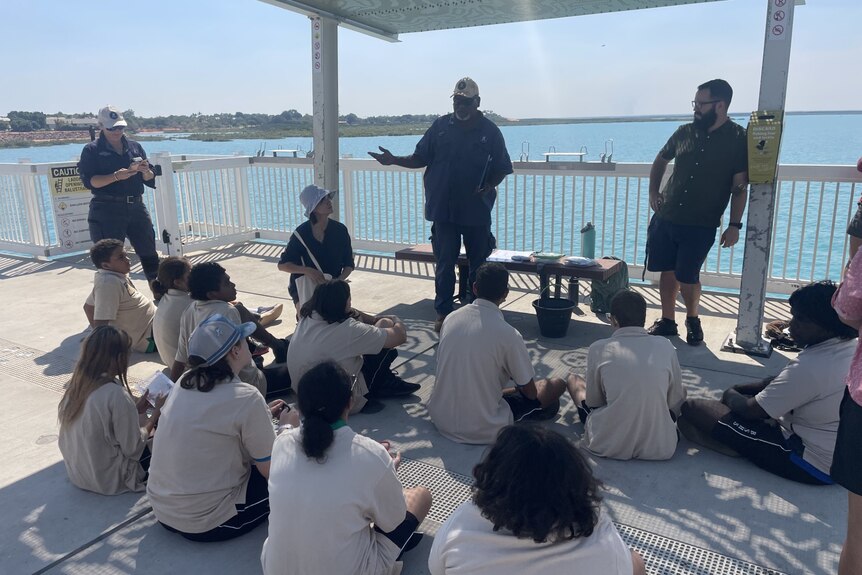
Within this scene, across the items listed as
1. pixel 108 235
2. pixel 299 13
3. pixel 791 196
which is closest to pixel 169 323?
pixel 108 235

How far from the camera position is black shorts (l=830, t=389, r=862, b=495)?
197 centimetres

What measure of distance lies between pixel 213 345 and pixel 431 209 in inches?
137

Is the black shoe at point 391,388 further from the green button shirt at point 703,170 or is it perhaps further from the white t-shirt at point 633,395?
the green button shirt at point 703,170

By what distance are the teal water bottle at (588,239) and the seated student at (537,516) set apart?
547 centimetres

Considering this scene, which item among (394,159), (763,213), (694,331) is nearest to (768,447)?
(694,331)

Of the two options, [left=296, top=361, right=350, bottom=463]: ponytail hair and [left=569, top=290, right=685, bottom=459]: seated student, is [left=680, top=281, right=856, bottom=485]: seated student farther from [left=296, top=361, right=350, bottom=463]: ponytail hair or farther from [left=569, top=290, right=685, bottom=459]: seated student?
[left=296, top=361, right=350, bottom=463]: ponytail hair

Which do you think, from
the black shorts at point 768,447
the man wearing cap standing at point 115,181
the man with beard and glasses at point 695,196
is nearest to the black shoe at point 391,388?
the black shorts at point 768,447

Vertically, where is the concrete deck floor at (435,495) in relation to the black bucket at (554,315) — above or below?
below

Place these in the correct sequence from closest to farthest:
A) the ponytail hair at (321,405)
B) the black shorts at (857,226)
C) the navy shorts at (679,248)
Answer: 1. the ponytail hair at (321,405)
2. the black shorts at (857,226)
3. the navy shorts at (679,248)

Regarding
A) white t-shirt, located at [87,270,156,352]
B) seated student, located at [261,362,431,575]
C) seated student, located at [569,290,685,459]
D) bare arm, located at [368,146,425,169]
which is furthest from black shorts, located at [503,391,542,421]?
white t-shirt, located at [87,270,156,352]

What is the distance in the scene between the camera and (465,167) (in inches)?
230

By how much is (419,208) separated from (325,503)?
712cm

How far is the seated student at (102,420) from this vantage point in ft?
10.3

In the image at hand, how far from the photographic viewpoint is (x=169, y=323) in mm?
4648
